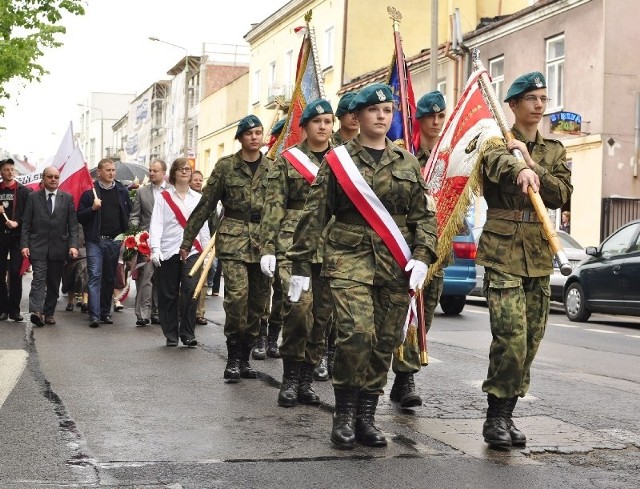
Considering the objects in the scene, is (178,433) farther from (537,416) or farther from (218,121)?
(218,121)

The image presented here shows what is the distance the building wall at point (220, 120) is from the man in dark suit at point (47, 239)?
37465 millimetres

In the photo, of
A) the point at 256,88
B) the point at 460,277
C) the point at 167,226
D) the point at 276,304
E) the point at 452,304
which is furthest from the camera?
the point at 256,88

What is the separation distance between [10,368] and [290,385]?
2.84 metres

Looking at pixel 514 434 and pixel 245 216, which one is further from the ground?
pixel 245 216

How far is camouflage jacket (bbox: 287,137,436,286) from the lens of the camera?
21.4 ft

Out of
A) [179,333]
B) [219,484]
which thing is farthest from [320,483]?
[179,333]

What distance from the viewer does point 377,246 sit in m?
6.53

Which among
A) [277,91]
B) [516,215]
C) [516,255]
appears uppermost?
[277,91]

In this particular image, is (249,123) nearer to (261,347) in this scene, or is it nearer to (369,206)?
(261,347)

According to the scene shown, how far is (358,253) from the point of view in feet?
21.5

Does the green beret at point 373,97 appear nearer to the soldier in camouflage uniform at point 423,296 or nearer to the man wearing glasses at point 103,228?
the soldier in camouflage uniform at point 423,296

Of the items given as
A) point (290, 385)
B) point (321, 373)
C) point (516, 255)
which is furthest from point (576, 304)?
point (516, 255)

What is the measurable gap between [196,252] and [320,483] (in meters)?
6.84

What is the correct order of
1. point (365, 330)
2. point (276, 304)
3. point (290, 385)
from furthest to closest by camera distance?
point (276, 304) < point (290, 385) < point (365, 330)
